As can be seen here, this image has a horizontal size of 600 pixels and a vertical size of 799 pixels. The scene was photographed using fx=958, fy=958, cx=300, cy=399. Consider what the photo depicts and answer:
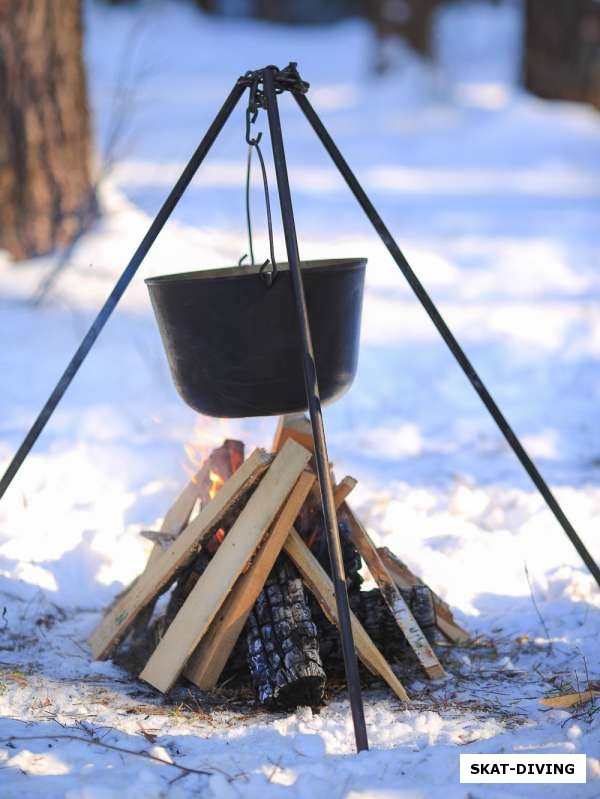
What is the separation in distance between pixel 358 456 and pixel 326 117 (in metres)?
8.41

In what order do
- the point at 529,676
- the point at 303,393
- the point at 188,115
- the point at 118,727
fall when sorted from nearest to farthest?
the point at 118,727, the point at 303,393, the point at 529,676, the point at 188,115

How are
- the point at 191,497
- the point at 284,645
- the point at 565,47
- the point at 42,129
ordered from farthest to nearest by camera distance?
the point at 565,47
the point at 42,129
the point at 191,497
the point at 284,645

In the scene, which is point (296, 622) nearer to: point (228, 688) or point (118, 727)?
point (228, 688)

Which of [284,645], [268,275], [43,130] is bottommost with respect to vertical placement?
[284,645]

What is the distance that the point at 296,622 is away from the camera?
301cm

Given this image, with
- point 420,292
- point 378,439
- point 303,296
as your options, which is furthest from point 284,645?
point 378,439

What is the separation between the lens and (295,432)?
3.43 meters

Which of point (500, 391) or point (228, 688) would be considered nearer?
point (228, 688)

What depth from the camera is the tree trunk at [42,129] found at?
6.82 metres

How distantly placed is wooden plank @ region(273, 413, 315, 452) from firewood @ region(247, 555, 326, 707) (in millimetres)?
441

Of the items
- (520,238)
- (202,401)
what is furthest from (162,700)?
(520,238)

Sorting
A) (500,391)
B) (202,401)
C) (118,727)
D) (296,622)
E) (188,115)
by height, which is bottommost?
(118,727)

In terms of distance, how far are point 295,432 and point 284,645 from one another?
791mm

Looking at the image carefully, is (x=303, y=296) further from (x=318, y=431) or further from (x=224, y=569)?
(x=224, y=569)
